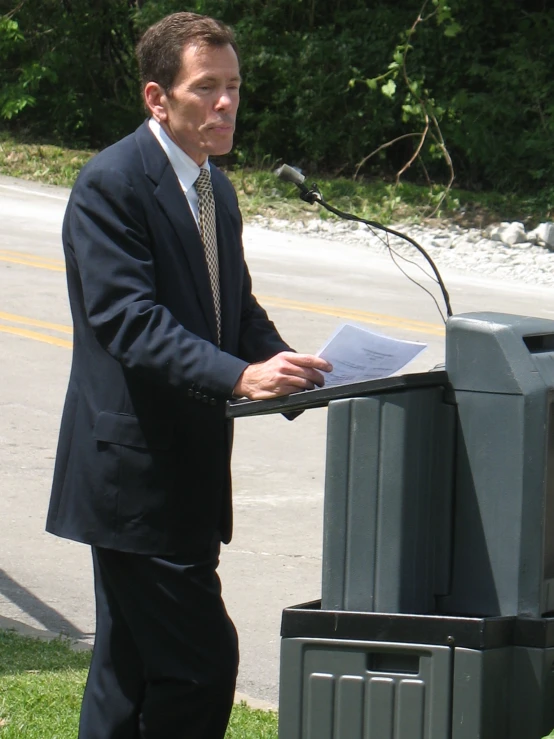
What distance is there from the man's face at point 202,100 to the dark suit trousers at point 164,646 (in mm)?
935

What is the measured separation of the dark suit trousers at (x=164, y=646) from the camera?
9.57 ft

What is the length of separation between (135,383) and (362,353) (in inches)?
20.8

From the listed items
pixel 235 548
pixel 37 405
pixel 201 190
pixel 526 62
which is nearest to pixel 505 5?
pixel 526 62

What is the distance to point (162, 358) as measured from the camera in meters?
2.68

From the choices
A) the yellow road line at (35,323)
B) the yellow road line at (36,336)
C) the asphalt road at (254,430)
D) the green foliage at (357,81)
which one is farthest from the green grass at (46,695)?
the green foliage at (357,81)

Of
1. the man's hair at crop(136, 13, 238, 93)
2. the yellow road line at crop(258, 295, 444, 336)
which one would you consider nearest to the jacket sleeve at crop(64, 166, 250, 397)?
the man's hair at crop(136, 13, 238, 93)

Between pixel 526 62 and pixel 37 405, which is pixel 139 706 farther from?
pixel 526 62

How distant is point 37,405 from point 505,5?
1397 centimetres

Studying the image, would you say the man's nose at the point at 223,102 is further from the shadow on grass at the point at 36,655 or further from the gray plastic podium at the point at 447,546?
the shadow on grass at the point at 36,655

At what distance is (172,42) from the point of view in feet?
9.50

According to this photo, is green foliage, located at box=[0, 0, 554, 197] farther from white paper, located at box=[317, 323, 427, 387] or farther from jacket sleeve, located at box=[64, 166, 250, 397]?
white paper, located at box=[317, 323, 427, 387]

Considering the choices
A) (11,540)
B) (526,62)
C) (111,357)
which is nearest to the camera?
(111,357)

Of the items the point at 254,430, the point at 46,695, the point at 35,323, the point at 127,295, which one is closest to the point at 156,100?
the point at 127,295

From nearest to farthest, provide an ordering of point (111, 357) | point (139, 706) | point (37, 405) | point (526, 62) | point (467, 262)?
point (111, 357)
point (139, 706)
point (37, 405)
point (467, 262)
point (526, 62)
